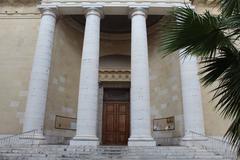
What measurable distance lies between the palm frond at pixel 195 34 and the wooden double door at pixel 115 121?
518 inches

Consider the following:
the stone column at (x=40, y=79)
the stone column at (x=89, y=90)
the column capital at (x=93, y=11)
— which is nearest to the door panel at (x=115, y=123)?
the stone column at (x=89, y=90)

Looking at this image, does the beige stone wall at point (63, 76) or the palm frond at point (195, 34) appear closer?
the palm frond at point (195, 34)

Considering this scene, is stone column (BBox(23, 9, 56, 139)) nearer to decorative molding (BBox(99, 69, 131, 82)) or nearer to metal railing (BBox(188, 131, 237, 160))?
decorative molding (BBox(99, 69, 131, 82))

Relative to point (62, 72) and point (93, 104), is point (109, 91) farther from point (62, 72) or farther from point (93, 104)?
point (93, 104)

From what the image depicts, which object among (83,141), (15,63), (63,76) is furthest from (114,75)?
(83,141)

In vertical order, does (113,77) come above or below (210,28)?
above

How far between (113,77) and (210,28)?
13.8m

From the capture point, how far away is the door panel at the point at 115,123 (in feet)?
54.7

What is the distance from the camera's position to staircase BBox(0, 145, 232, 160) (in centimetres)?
966

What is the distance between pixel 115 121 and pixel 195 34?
13.5 meters

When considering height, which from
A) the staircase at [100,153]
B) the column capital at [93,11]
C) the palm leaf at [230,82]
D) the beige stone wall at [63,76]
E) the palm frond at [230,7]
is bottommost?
the staircase at [100,153]

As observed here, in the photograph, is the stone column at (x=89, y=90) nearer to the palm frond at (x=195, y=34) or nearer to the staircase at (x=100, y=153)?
the staircase at (x=100, y=153)

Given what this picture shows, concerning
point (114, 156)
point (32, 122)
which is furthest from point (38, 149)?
point (114, 156)

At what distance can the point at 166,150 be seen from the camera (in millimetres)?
10594
